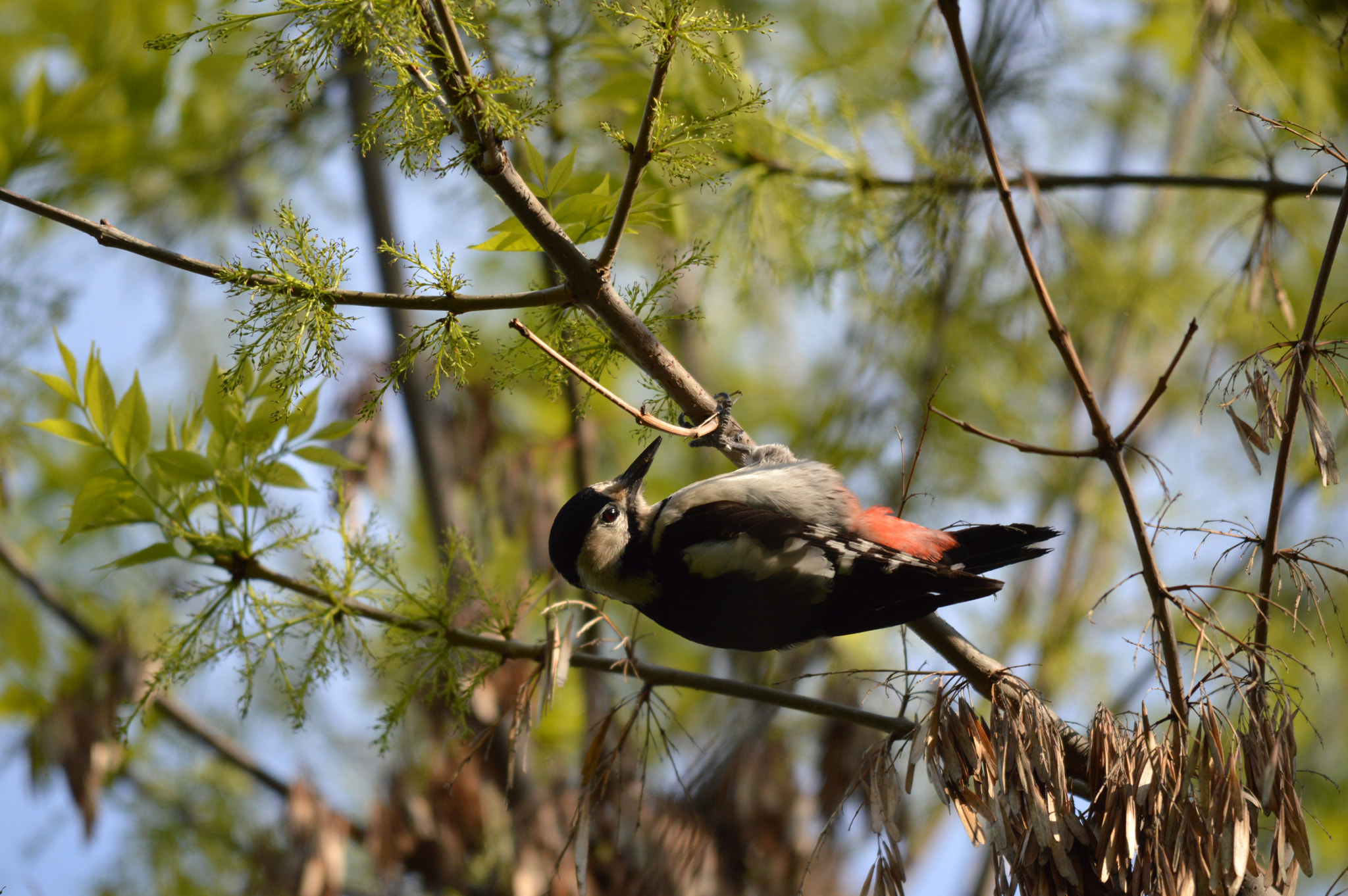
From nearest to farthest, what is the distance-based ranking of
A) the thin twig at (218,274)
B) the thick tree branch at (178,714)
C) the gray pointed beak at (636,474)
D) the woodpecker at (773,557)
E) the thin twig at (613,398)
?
the thin twig at (218,274)
the thin twig at (613,398)
the woodpecker at (773,557)
the gray pointed beak at (636,474)
the thick tree branch at (178,714)

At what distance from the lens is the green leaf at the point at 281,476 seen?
2.28 meters

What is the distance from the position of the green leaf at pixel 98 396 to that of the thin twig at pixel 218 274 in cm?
60

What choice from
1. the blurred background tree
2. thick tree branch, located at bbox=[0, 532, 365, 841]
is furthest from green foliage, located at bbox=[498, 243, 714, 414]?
thick tree branch, located at bbox=[0, 532, 365, 841]

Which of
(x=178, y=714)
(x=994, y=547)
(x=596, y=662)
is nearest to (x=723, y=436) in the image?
(x=596, y=662)

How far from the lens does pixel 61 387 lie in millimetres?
2154

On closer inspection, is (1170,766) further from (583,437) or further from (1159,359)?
(1159,359)

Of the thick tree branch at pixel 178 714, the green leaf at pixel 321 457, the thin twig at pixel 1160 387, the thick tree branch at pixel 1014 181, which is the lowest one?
the thick tree branch at pixel 178 714

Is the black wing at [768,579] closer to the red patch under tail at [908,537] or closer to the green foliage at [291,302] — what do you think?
the red patch under tail at [908,537]

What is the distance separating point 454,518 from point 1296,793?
331 cm

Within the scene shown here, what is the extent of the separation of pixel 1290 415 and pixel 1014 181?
1443 millimetres

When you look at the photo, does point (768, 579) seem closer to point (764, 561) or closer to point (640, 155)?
point (764, 561)

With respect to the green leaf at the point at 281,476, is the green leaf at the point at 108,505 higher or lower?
lower

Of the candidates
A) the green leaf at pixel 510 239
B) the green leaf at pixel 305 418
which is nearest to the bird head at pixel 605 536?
the green leaf at pixel 305 418

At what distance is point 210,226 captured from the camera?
200 inches
